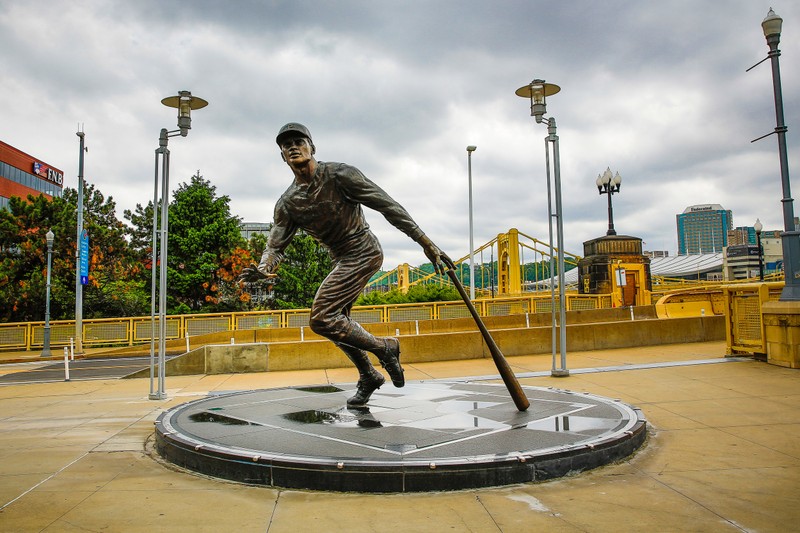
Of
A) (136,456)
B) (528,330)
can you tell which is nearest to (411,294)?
(528,330)

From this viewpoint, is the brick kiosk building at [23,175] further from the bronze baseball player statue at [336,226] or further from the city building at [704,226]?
the city building at [704,226]

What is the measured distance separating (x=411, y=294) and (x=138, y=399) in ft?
58.6

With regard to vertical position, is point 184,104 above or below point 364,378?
above

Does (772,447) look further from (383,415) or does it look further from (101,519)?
(101,519)

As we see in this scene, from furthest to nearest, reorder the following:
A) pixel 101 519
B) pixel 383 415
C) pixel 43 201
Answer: pixel 43 201
pixel 383 415
pixel 101 519

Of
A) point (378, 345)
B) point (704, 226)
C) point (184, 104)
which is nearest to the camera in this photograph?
point (378, 345)

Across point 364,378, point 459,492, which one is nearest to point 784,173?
point 364,378

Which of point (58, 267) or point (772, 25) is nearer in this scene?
point (772, 25)

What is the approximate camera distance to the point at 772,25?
29.6ft

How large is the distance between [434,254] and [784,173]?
727 centimetres

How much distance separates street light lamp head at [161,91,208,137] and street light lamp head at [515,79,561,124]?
4992 mm

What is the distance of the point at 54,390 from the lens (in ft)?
31.3

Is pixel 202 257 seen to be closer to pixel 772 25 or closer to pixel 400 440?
pixel 772 25

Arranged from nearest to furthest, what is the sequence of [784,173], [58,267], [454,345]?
[784,173]
[454,345]
[58,267]
